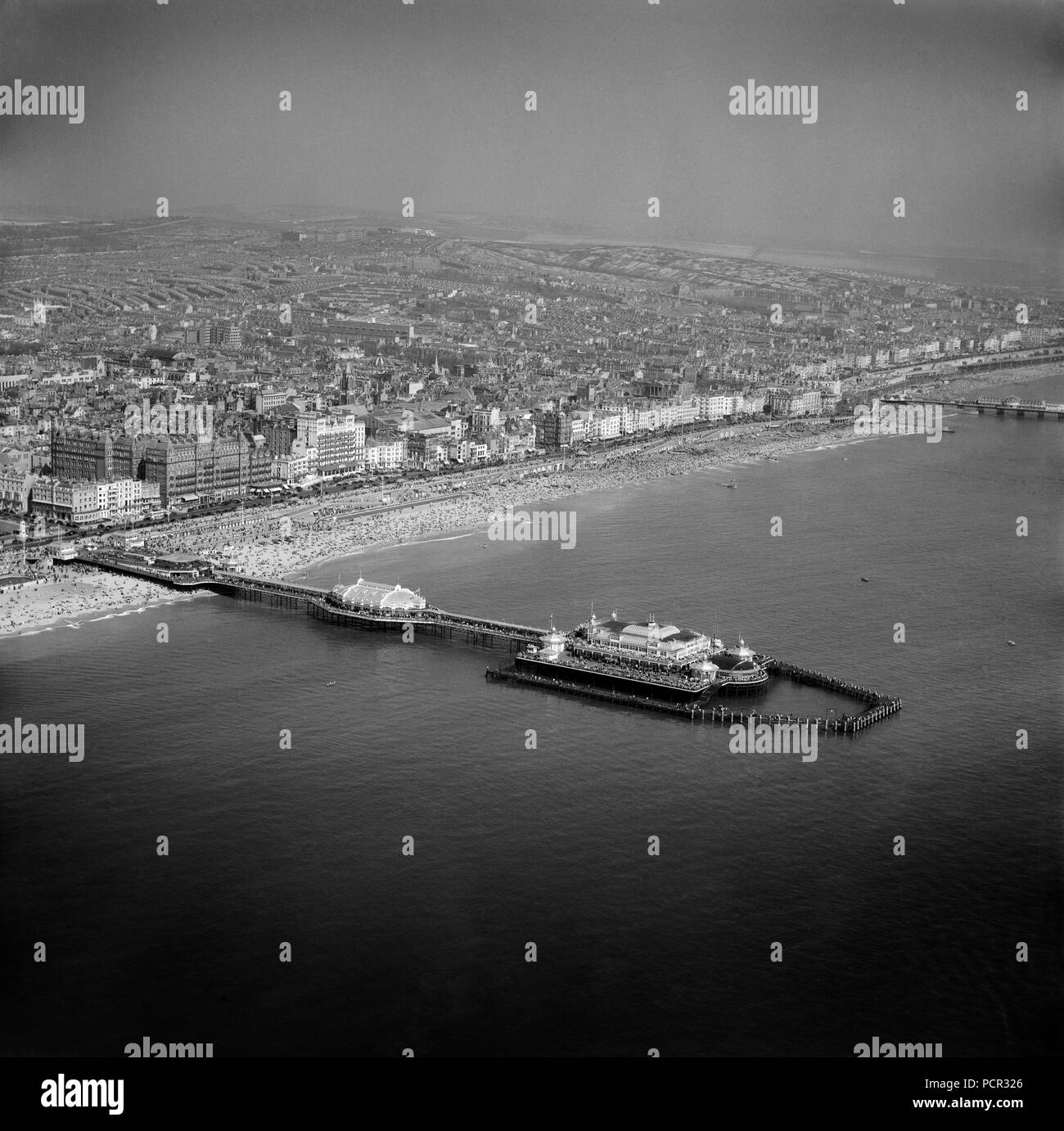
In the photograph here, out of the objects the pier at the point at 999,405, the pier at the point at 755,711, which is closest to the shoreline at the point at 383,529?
the pier at the point at 999,405

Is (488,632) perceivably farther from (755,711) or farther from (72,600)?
(72,600)

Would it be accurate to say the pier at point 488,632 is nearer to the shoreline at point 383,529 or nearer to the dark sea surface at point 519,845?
the dark sea surface at point 519,845

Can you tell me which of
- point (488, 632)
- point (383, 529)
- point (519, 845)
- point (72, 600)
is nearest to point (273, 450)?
point (383, 529)

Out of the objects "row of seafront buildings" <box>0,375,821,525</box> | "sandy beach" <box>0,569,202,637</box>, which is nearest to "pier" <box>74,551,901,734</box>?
"sandy beach" <box>0,569,202,637</box>

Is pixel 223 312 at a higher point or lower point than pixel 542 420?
higher

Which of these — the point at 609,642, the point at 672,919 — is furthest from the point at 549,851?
the point at 609,642

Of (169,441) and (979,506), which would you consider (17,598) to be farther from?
(979,506)

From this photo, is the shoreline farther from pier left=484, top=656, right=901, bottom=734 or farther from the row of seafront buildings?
pier left=484, top=656, right=901, bottom=734
